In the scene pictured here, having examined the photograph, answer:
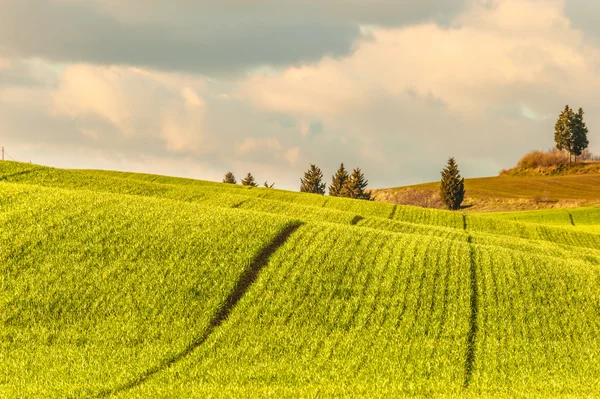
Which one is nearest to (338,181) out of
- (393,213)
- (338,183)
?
(338,183)

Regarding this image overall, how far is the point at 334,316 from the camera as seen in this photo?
23.2 metres

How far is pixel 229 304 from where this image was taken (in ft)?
77.9

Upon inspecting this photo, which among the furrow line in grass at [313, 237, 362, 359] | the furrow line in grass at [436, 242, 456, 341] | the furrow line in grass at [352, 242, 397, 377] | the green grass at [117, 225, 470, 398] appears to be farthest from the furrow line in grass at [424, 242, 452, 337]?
the furrow line in grass at [313, 237, 362, 359]

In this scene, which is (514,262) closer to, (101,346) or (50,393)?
(101,346)

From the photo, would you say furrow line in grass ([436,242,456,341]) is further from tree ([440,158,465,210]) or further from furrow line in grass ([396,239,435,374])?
tree ([440,158,465,210])

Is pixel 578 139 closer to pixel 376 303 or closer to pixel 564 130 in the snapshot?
pixel 564 130

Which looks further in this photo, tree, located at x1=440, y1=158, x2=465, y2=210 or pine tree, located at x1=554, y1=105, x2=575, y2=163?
pine tree, located at x1=554, y1=105, x2=575, y2=163

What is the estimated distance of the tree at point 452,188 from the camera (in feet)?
358

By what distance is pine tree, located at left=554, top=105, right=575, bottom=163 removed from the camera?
154625 mm

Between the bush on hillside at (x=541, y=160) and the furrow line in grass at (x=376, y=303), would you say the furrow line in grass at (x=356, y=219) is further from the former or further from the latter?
the bush on hillside at (x=541, y=160)

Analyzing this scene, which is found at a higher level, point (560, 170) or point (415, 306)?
point (560, 170)

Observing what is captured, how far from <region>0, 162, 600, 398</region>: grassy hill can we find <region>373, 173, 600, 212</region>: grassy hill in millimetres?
78893

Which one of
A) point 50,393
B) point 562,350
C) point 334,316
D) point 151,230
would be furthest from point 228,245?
point 562,350

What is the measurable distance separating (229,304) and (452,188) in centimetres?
9145
